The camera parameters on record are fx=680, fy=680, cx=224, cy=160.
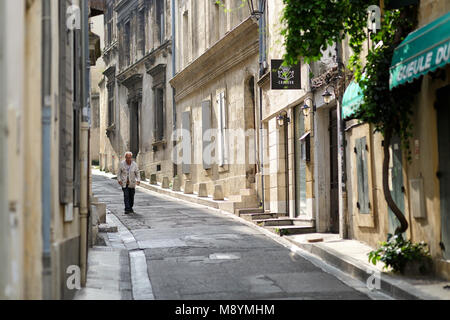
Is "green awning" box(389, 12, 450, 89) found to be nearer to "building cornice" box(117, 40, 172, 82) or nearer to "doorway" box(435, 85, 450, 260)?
"doorway" box(435, 85, 450, 260)

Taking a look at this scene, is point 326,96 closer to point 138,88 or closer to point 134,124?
point 138,88

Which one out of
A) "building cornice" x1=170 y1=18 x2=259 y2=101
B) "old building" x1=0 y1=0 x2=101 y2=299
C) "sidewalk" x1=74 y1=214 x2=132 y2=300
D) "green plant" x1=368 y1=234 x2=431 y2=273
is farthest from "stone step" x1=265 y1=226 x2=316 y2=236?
"building cornice" x1=170 y1=18 x2=259 y2=101

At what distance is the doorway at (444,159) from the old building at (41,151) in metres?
4.62

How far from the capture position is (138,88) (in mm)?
35562

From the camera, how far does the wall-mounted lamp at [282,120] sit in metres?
17.2

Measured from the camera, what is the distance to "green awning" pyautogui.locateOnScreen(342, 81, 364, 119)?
33.7 ft

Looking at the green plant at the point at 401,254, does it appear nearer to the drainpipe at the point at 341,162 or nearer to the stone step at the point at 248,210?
the drainpipe at the point at 341,162

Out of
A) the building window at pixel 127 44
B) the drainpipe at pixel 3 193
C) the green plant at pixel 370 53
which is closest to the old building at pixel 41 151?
the drainpipe at pixel 3 193

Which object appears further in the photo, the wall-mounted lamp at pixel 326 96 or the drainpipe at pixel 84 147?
the wall-mounted lamp at pixel 326 96

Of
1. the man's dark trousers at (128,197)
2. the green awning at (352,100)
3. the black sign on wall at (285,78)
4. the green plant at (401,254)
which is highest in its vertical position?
the black sign on wall at (285,78)

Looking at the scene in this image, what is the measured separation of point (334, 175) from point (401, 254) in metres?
5.87

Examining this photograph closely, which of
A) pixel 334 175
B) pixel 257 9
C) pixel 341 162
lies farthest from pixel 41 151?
pixel 257 9

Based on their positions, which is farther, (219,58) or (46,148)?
(219,58)
